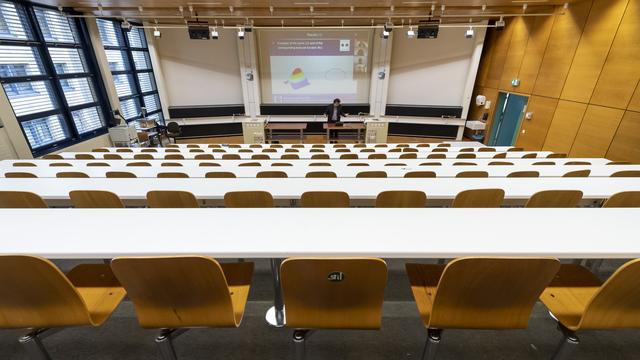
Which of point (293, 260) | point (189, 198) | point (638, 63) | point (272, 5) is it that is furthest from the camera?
point (272, 5)

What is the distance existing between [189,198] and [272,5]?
17.8 feet

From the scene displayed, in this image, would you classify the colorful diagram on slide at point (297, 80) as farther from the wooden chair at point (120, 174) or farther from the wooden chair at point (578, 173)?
the wooden chair at point (578, 173)

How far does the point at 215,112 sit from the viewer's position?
950 centimetres

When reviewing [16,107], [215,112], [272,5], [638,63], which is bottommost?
[215,112]

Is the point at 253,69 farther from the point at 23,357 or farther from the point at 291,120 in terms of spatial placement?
the point at 23,357

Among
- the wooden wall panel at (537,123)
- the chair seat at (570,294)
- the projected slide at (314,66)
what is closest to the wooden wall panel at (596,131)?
the wooden wall panel at (537,123)

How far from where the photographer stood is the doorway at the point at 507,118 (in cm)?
703

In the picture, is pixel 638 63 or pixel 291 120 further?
pixel 291 120

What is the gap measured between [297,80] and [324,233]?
9.03 metres

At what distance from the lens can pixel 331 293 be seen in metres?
1.11

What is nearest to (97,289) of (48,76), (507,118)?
(48,76)

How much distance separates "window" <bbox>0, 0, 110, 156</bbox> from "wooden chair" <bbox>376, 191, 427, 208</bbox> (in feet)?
22.9

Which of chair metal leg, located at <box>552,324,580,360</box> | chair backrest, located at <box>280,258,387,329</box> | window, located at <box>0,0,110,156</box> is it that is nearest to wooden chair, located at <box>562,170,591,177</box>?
chair metal leg, located at <box>552,324,580,360</box>

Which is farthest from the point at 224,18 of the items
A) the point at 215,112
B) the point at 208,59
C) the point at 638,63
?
the point at 638,63
